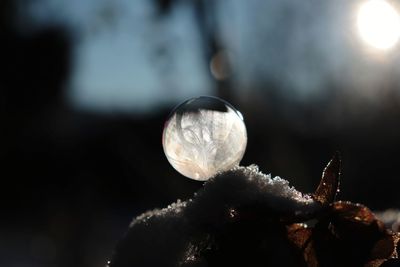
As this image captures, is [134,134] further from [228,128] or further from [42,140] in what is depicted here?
[228,128]

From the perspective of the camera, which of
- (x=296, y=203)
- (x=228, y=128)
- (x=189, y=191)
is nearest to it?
(x=296, y=203)

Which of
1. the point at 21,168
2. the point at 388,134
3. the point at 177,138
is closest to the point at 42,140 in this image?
the point at 21,168

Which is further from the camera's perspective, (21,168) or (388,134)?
(21,168)

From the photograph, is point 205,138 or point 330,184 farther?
point 205,138

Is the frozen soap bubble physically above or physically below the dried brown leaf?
below

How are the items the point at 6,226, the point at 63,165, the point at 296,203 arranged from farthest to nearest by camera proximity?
1. the point at 63,165
2. the point at 6,226
3. the point at 296,203

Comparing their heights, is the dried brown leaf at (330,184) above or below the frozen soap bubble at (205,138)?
above

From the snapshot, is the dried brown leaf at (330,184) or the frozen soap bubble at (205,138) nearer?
the dried brown leaf at (330,184)

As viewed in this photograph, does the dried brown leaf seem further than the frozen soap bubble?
No
